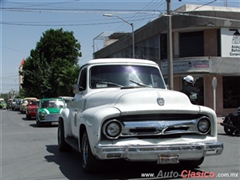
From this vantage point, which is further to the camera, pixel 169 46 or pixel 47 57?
pixel 47 57

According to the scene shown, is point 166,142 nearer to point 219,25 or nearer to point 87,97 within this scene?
point 87,97

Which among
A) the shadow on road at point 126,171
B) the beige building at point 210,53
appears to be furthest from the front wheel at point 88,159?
the beige building at point 210,53

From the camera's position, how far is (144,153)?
5.43m

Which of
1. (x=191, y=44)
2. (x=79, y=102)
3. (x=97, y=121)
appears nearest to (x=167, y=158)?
(x=97, y=121)

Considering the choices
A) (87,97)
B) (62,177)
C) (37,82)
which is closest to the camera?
(62,177)

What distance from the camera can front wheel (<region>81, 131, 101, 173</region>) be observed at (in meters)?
6.13

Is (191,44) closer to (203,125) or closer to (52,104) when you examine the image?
(52,104)

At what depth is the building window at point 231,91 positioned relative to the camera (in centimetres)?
2575

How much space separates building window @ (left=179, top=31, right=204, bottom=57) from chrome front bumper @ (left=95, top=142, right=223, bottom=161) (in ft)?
67.5

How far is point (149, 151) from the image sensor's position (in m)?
5.43

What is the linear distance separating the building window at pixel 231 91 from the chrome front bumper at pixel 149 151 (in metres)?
20.9

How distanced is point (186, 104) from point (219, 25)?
19868 millimetres

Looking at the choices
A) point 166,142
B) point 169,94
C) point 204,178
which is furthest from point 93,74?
point 204,178

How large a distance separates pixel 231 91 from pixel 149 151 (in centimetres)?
2193
